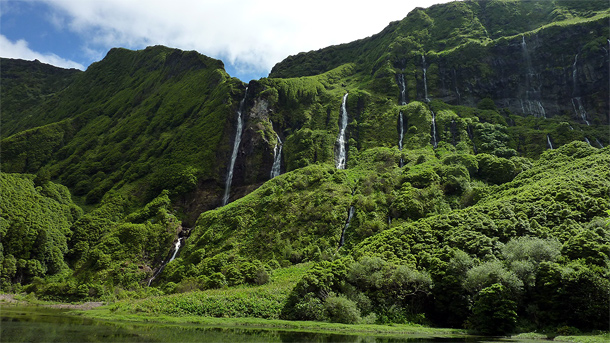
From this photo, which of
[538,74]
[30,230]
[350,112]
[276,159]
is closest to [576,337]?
[276,159]

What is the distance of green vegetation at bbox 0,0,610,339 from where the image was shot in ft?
153

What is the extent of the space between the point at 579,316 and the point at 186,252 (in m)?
67.1

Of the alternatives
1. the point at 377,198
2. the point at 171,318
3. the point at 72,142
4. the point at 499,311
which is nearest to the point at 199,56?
the point at 72,142

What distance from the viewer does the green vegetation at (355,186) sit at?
46.6 metres

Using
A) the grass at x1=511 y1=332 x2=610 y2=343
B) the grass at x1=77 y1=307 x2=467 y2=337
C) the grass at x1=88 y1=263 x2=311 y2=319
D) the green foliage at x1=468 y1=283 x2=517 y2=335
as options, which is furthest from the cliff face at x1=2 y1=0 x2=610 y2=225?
the grass at x1=511 y1=332 x2=610 y2=343

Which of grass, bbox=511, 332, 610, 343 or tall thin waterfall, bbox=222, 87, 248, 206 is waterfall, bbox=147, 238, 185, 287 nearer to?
tall thin waterfall, bbox=222, 87, 248, 206

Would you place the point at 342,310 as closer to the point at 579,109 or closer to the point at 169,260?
the point at 169,260

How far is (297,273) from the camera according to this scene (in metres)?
62.9

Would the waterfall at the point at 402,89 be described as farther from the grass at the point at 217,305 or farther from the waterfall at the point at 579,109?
the grass at the point at 217,305

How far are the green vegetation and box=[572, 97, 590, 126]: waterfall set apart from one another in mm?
515

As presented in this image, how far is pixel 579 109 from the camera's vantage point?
12500 centimetres

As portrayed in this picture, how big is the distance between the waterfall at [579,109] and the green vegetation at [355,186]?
1.69 feet

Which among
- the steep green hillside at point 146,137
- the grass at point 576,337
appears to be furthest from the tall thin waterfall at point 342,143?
the grass at point 576,337

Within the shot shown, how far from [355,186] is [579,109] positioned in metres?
87.4
